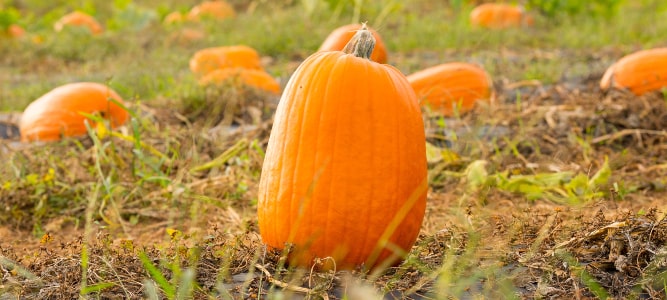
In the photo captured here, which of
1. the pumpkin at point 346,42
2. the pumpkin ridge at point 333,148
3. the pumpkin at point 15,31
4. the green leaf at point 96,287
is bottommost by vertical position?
the pumpkin at point 15,31

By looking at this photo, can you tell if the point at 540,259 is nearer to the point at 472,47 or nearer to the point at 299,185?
the point at 299,185

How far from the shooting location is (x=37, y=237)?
3.22 metres

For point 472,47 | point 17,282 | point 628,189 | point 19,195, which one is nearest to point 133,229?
point 19,195

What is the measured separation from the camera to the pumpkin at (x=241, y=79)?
4965mm

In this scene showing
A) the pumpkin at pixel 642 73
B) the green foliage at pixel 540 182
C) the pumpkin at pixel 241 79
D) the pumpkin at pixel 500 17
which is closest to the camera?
the green foliage at pixel 540 182

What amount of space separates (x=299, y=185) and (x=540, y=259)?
64 cm

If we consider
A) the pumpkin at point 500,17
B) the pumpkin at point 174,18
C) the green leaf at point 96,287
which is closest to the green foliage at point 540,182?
the green leaf at point 96,287

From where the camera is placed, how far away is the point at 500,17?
9.27m

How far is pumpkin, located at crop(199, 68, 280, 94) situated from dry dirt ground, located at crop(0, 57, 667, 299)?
16 cm

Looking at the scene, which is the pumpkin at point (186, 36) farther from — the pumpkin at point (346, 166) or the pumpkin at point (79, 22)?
the pumpkin at point (346, 166)

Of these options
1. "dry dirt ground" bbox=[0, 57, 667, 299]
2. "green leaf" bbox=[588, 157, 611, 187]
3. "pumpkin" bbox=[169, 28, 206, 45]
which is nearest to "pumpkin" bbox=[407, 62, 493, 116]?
"dry dirt ground" bbox=[0, 57, 667, 299]

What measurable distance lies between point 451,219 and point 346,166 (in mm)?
1108

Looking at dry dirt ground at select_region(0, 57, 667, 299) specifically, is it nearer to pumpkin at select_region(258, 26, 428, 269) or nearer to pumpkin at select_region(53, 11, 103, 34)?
pumpkin at select_region(258, 26, 428, 269)

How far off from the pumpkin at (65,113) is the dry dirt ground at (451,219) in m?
0.37
